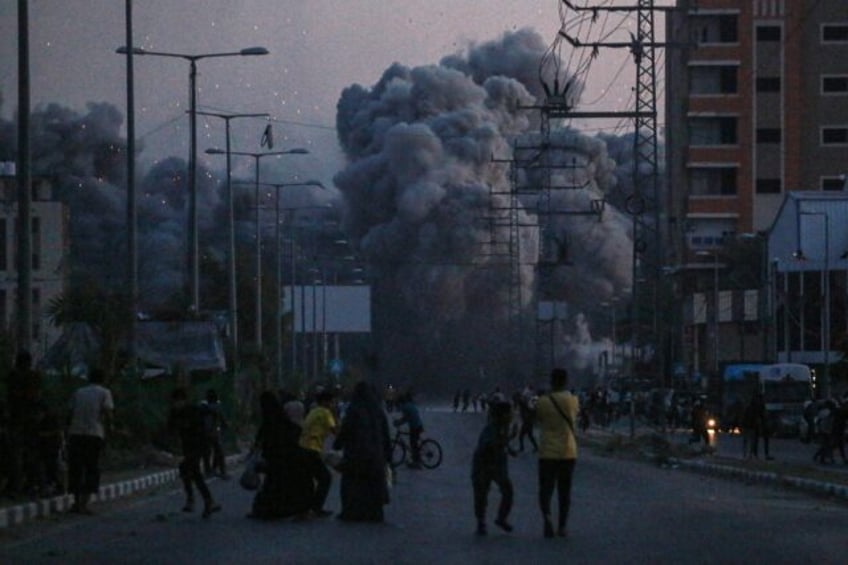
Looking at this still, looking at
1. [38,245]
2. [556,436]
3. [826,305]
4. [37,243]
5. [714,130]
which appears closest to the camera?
[556,436]

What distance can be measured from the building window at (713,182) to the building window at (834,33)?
8100mm

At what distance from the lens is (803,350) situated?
86.6 meters

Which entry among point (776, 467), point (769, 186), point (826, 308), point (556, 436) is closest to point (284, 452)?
point (556, 436)

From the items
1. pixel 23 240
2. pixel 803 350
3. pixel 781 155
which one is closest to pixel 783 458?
pixel 23 240

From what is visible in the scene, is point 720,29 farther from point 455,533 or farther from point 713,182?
point 455,533

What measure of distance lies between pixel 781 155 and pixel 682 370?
1290cm

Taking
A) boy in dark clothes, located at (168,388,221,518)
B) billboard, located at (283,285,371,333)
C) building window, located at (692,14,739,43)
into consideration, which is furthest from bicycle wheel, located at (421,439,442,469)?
billboard, located at (283,285,371,333)

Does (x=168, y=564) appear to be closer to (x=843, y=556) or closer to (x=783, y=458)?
(x=843, y=556)

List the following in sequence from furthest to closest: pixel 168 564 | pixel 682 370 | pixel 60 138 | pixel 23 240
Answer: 1. pixel 60 138
2. pixel 682 370
3. pixel 23 240
4. pixel 168 564

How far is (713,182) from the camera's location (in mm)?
98938

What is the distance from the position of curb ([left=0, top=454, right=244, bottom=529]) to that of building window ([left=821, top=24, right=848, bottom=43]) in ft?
222

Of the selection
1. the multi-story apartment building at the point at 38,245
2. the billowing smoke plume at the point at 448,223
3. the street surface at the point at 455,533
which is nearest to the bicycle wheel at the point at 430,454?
the street surface at the point at 455,533

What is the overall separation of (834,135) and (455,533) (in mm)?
81221

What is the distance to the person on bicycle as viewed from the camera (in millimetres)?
37125
